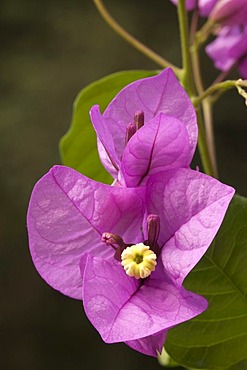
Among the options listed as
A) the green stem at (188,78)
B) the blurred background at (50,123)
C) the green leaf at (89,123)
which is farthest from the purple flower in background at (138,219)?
the blurred background at (50,123)

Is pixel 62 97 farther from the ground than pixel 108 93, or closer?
closer

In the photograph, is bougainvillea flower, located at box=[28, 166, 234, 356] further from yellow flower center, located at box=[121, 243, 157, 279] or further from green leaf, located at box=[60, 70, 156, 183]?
green leaf, located at box=[60, 70, 156, 183]

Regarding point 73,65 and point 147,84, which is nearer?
point 147,84

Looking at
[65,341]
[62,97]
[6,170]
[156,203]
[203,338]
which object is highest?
[156,203]

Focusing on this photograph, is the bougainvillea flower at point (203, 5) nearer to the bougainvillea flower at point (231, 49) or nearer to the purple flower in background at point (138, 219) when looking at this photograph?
the bougainvillea flower at point (231, 49)

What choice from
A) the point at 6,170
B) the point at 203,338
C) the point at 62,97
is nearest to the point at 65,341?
the point at 6,170

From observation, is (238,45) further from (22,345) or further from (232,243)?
(22,345)

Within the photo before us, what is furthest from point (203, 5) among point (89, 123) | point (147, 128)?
point (147, 128)
